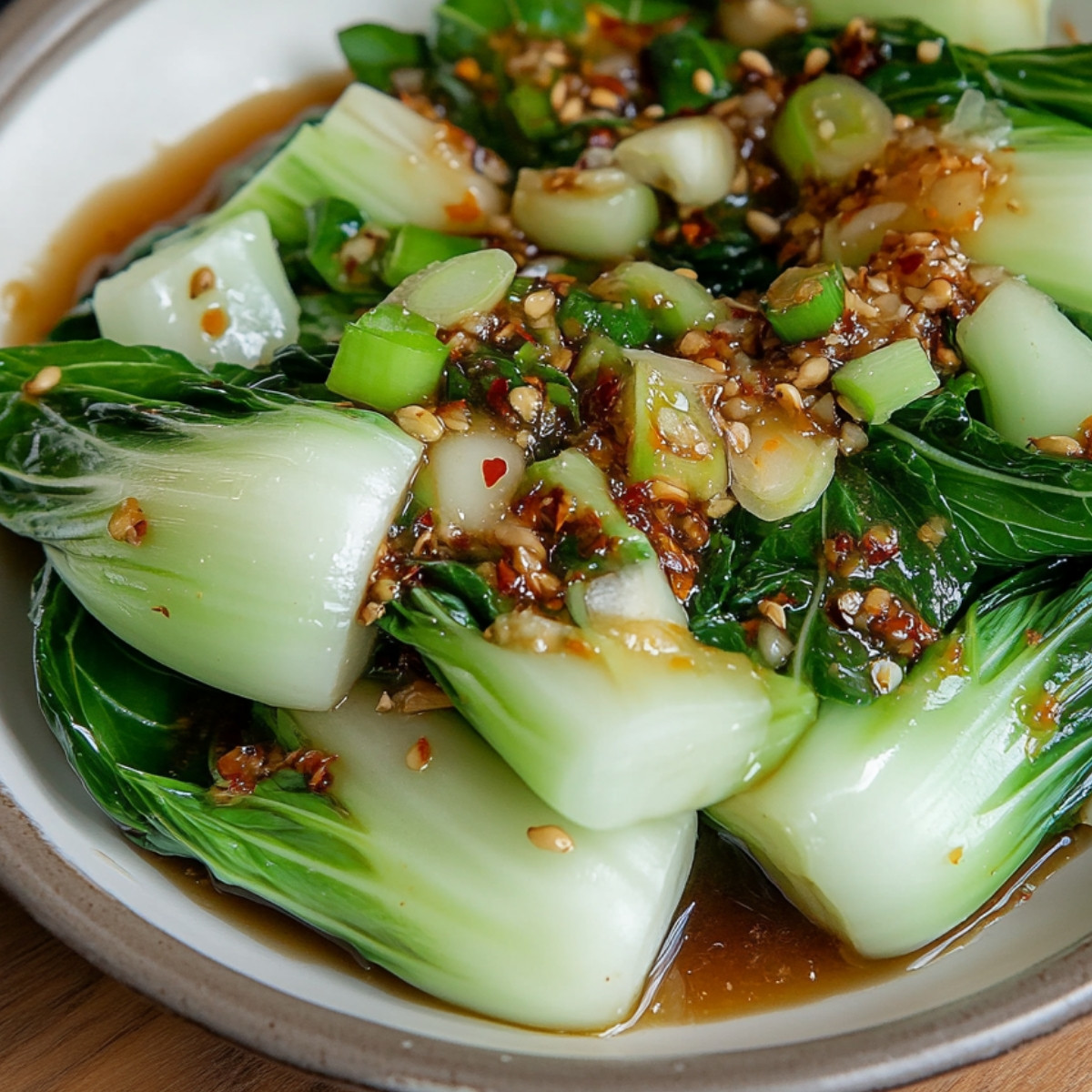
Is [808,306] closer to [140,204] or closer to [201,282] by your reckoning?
[201,282]

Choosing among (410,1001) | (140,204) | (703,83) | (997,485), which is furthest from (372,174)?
(410,1001)

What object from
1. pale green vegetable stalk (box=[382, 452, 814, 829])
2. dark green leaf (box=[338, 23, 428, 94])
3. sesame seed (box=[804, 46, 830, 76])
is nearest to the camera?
pale green vegetable stalk (box=[382, 452, 814, 829])

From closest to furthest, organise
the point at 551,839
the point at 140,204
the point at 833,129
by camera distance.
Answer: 1. the point at 551,839
2. the point at 833,129
3. the point at 140,204

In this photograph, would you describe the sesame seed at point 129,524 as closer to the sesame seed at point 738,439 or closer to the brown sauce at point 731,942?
the brown sauce at point 731,942

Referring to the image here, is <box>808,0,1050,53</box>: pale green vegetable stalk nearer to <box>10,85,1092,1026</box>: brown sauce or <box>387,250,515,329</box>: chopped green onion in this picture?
<box>387,250,515,329</box>: chopped green onion

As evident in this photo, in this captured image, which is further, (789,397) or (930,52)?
(930,52)

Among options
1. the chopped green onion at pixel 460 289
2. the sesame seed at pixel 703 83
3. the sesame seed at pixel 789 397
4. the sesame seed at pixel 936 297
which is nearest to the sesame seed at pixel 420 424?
the chopped green onion at pixel 460 289

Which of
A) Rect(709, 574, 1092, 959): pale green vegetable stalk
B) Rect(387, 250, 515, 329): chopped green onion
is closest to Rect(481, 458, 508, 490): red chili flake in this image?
Rect(387, 250, 515, 329): chopped green onion
